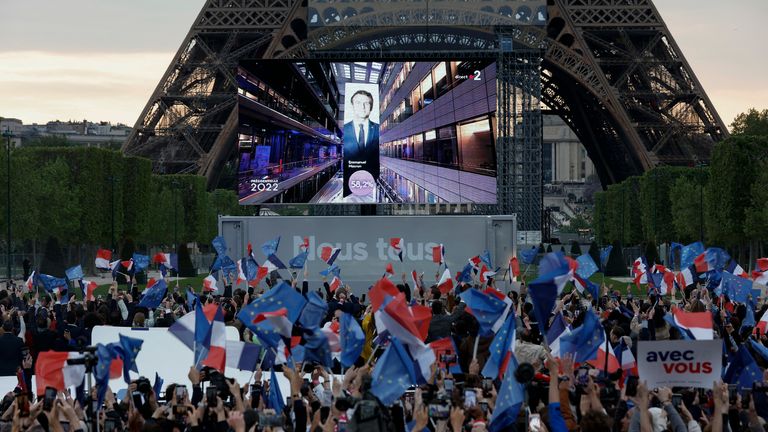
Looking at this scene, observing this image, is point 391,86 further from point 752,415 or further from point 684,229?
point 752,415

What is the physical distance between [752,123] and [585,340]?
64032 millimetres

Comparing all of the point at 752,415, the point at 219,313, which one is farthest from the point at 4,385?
the point at 752,415

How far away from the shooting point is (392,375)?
8781 millimetres

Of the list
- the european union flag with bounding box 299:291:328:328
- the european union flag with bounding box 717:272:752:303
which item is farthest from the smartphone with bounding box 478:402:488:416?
the european union flag with bounding box 717:272:752:303

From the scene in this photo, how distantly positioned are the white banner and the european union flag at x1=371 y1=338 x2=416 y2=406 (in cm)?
149

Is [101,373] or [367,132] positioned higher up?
[367,132]

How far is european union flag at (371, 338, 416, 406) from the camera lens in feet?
28.1

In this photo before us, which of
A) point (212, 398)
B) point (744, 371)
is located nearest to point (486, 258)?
point (744, 371)

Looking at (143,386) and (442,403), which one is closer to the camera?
(442,403)

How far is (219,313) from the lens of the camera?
420 inches

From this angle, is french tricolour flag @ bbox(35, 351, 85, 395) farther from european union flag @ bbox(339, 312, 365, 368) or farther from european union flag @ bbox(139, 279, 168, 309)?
european union flag @ bbox(139, 279, 168, 309)

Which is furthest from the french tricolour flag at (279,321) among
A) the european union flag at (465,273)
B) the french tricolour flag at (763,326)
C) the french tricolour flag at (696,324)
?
the european union flag at (465,273)

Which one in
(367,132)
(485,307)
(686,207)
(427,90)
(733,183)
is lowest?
(485,307)

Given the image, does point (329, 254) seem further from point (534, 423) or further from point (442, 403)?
point (442, 403)
